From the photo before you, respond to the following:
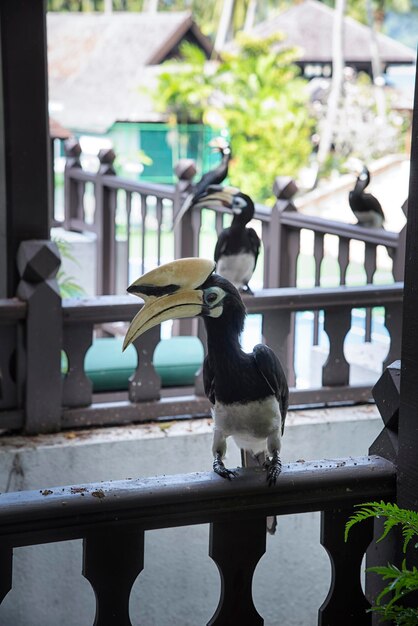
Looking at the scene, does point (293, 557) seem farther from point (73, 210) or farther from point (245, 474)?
point (73, 210)

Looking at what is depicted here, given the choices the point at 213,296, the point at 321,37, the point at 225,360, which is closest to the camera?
the point at 213,296

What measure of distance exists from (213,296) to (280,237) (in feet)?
12.1

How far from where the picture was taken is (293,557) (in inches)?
148

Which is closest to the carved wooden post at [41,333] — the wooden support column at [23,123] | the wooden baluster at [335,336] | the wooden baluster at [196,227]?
the wooden support column at [23,123]

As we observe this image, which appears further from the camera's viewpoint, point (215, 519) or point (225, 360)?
point (225, 360)

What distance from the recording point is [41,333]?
3412 mm

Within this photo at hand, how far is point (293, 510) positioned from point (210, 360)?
341 mm

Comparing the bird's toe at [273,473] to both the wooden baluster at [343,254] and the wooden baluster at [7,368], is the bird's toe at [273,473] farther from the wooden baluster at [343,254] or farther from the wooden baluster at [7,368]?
the wooden baluster at [343,254]

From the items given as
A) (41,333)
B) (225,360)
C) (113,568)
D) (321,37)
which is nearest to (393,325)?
(41,333)

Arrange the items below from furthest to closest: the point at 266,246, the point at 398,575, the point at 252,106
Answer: the point at 252,106, the point at 266,246, the point at 398,575

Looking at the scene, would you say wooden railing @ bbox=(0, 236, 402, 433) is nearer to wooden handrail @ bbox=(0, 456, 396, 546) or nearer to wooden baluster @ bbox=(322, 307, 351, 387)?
wooden baluster @ bbox=(322, 307, 351, 387)

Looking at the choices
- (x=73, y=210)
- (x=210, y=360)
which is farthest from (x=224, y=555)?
(x=73, y=210)

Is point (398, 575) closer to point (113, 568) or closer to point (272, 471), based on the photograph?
point (272, 471)

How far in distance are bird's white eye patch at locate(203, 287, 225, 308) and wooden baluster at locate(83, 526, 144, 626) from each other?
39cm
